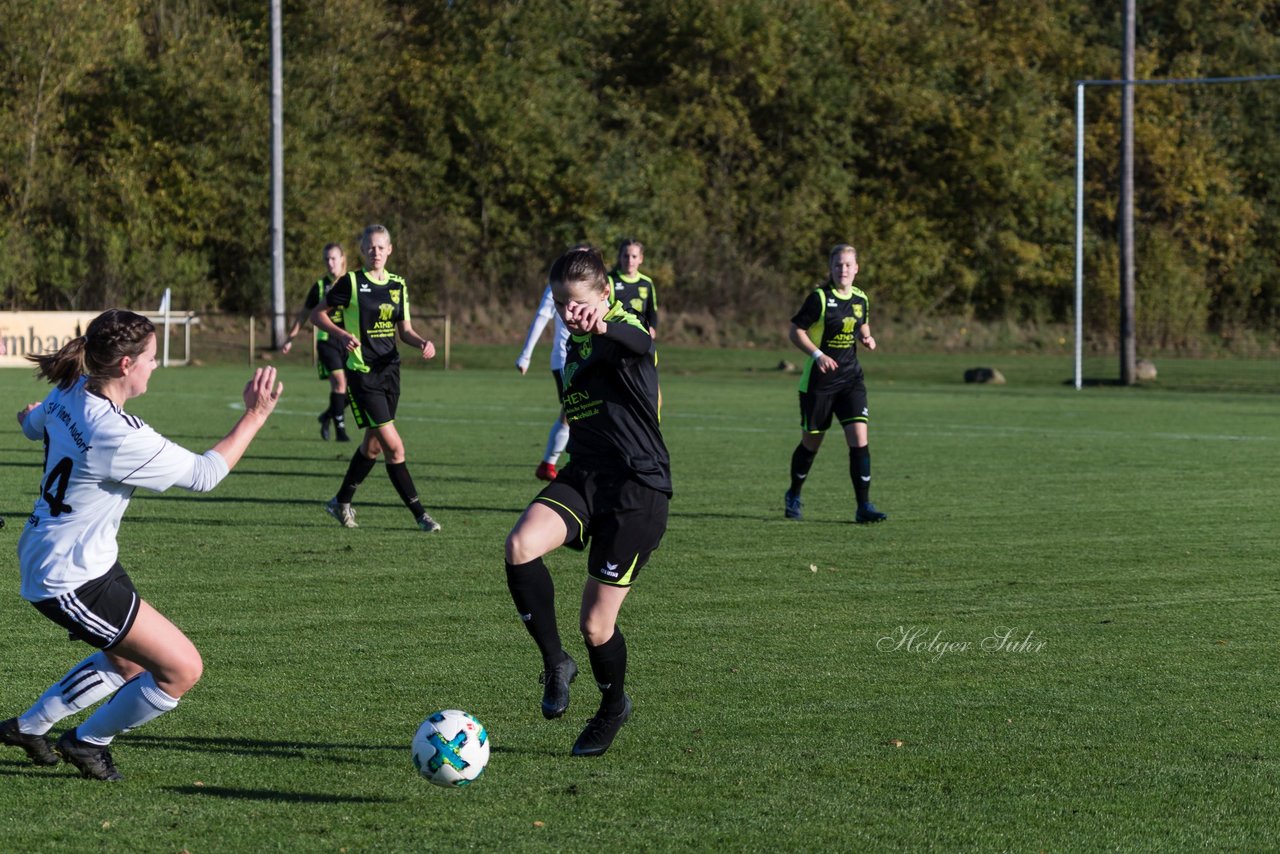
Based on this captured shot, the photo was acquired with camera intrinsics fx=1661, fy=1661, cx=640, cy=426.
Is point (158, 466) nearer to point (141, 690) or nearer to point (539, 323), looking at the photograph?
point (141, 690)

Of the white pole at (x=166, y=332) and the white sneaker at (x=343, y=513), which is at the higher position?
the white pole at (x=166, y=332)

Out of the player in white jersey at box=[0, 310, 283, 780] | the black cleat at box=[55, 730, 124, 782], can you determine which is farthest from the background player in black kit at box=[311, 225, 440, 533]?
the player in white jersey at box=[0, 310, 283, 780]

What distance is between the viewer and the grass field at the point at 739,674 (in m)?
4.82

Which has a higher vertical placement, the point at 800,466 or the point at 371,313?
the point at 371,313

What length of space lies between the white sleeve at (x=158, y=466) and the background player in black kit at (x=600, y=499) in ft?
3.87

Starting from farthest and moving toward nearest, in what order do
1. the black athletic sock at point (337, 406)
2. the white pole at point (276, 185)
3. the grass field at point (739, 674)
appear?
the white pole at point (276, 185) < the black athletic sock at point (337, 406) < the grass field at point (739, 674)

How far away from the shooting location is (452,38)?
1841 inches

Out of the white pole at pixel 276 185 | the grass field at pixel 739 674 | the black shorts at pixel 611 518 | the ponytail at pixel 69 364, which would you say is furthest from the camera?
the white pole at pixel 276 185

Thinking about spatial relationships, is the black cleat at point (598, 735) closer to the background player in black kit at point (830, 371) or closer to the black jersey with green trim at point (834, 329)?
the background player in black kit at point (830, 371)

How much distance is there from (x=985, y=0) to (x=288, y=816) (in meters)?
51.1

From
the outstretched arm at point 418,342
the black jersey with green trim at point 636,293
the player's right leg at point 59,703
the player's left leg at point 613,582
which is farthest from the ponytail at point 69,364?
the black jersey with green trim at point 636,293

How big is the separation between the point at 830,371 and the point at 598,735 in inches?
267

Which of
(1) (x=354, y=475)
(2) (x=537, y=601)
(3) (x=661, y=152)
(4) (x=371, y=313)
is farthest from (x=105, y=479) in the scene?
(3) (x=661, y=152)

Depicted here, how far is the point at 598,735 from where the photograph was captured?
552 centimetres
